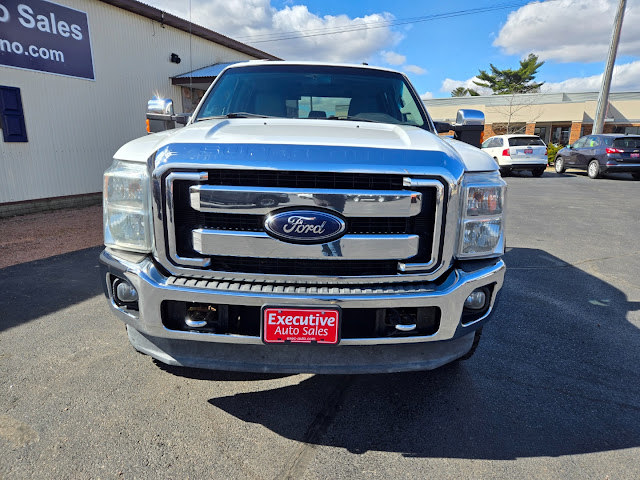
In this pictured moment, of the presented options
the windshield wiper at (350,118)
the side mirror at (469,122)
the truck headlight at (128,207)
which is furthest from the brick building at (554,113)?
the truck headlight at (128,207)

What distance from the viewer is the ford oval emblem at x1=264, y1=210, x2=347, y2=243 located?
1855 mm

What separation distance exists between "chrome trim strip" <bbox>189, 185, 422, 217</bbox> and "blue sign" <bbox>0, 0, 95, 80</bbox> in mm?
8175

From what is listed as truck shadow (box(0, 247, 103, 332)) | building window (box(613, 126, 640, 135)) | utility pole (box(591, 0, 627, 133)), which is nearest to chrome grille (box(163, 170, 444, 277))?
truck shadow (box(0, 247, 103, 332))

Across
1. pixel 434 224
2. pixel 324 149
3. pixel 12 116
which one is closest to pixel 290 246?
pixel 324 149

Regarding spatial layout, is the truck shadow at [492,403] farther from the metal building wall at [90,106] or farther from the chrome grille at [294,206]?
the metal building wall at [90,106]

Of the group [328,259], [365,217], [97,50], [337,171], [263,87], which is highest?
[97,50]

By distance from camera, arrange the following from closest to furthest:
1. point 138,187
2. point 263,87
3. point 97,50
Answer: point 138,187 → point 263,87 → point 97,50

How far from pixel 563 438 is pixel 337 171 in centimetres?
180

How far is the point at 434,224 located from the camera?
1943mm

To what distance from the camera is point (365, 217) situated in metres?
1.90

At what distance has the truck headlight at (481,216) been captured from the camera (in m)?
2.01

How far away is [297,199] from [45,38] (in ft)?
29.0

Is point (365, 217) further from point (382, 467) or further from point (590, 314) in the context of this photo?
point (590, 314)

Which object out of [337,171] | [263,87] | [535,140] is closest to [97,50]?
[263,87]
